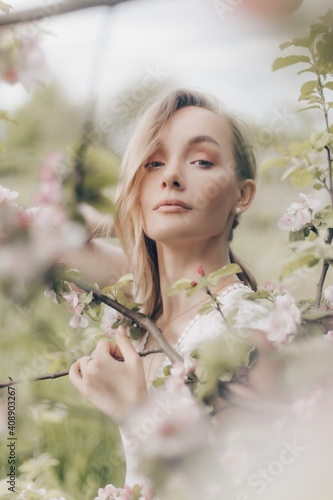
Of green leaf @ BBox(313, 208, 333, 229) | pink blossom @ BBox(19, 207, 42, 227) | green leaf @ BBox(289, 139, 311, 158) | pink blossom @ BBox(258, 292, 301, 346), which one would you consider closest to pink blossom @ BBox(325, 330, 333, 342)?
pink blossom @ BBox(258, 292, 301, 346)

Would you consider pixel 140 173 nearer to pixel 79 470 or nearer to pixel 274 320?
pixel 274 320

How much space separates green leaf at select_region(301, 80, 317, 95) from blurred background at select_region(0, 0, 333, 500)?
0.04m

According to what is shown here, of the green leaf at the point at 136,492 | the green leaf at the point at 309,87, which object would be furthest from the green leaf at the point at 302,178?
the green leaf at the point at 136,492

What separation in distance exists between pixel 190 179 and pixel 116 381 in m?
0.28

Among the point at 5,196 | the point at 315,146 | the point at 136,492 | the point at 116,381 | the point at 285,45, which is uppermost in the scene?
the point at 285,45

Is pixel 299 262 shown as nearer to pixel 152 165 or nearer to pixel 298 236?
pixel 298 236

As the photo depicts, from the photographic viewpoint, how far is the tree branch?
543 mm

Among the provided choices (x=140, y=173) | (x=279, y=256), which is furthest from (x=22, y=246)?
(x=279, y=256)

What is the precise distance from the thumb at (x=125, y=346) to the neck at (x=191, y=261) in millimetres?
104

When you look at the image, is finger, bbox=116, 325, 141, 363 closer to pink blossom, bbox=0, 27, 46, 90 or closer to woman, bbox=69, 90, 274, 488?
woman, bbox=69, 90, 274, 488

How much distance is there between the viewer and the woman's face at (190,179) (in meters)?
0.76

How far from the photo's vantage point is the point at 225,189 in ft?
2.60

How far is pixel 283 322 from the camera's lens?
2.03 ft

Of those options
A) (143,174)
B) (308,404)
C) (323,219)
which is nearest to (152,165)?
(143,174)
